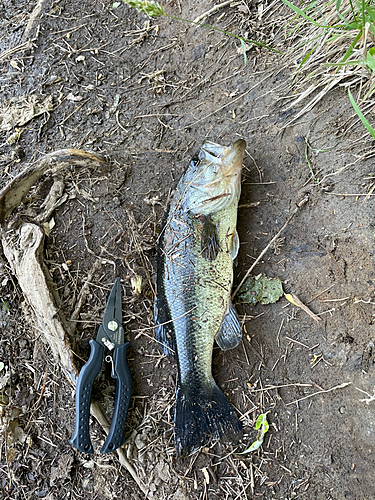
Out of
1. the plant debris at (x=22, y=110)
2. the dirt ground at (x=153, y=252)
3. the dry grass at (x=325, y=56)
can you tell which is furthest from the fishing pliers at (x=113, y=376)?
the dry grass at (x=325, y=56)

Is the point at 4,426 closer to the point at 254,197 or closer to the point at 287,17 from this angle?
the point at 254,197

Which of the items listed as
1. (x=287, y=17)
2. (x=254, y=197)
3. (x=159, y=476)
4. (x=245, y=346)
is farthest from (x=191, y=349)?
(x=287, y=17)

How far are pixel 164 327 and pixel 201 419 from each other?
706 millimetres

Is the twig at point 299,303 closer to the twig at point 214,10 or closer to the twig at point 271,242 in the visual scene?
the twig at point 271,242

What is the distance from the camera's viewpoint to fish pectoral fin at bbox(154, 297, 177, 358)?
279cm

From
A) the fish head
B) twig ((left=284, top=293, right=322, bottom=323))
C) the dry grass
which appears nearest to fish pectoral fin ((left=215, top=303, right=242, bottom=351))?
twig ((left=284, top=293, right=322, bottom=323))

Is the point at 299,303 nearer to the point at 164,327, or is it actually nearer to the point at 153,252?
the point at 164,327

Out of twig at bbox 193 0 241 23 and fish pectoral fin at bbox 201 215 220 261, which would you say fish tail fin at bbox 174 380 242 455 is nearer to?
fish pectoral fin at bbox 201 215 220 261

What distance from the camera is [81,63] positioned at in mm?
3611

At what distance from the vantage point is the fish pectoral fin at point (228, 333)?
8.94 feet

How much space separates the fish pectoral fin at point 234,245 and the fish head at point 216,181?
236 millimetres

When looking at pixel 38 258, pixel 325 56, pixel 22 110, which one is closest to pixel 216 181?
pixel 325 56

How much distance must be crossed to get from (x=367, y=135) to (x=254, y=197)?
910mm

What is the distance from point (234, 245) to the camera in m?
2.82
